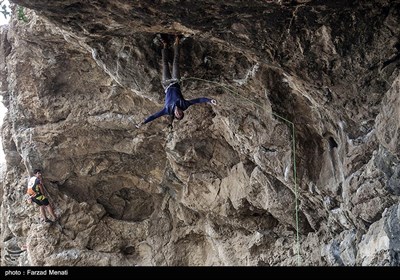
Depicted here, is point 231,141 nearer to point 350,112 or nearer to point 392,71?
point 350,112

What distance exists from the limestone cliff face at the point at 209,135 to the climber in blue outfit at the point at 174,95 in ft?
1.31

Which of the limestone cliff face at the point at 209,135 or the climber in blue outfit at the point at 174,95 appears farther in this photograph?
the climber in blue outfit at the point at 174,95

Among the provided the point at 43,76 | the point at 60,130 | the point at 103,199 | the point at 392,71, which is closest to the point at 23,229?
the point at 103,199

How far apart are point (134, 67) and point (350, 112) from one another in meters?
3.55

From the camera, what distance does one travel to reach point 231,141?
10156 mm

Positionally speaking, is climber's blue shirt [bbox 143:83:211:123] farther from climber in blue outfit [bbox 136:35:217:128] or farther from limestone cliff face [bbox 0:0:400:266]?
limestone cliff face [bbox 0:0:400:266]

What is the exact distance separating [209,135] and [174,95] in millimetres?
3346

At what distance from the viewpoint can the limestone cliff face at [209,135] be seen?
6.25 m

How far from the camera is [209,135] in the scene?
10766 millimetres

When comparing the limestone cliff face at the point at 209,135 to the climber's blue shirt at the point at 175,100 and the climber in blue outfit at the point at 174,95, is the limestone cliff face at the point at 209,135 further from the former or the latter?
the climber's blue shirt at the point at 175,100

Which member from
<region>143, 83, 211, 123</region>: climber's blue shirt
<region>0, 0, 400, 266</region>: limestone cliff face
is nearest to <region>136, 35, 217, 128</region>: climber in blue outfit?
<region>143, 83, 211, 123</region>: climber's blue shirt

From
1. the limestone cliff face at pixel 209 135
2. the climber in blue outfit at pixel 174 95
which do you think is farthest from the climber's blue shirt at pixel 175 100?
the limestone cliff face at pixel 209 135

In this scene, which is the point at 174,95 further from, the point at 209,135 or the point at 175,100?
the point at 209,135

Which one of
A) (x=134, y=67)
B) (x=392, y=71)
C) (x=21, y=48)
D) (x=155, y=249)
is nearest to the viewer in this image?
(x=392, y=71)
